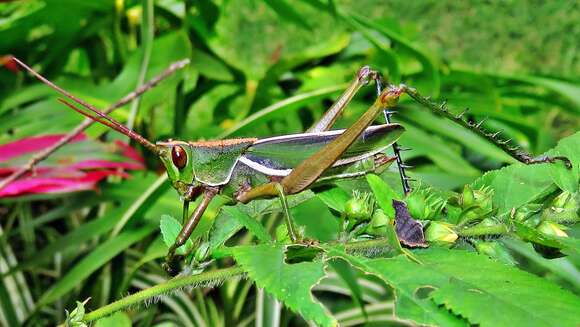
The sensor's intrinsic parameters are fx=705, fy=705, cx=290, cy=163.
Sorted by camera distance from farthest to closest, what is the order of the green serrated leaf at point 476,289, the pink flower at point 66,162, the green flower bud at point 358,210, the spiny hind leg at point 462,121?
the pink flower at point 66,162 < the spiny hind leg at point 462,121 < the green flower bud at point 358,210 < the green serrated leaf at point 476,289

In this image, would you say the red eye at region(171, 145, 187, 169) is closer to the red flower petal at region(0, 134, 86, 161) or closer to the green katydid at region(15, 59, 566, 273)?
the green katydid at region(15, 59, 566, 273)

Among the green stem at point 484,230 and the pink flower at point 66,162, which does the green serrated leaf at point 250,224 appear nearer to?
the green stem at point 484,230

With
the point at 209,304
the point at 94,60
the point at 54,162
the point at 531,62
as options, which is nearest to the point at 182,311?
the point at 209,304

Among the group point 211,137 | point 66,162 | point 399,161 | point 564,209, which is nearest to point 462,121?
point 399,161

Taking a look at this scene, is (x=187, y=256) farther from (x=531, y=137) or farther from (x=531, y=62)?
(x=531, y=62)

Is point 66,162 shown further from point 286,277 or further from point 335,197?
point 286,277

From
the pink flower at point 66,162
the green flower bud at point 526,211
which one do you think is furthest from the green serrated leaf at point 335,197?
the pink flower at point 66,162
